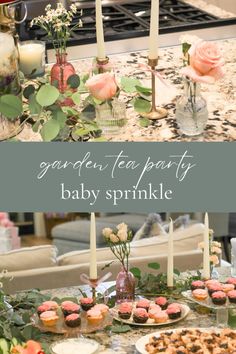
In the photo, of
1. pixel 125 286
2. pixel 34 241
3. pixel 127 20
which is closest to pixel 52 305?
pixel 125 286

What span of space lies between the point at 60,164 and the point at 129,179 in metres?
0.17

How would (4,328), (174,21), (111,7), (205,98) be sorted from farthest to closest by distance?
(111,7) < (174,21) < (4,328) < (205,98)

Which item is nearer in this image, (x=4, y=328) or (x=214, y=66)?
(x=214, y=66)

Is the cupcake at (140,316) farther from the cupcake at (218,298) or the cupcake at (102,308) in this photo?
the cupcake at (218,298)

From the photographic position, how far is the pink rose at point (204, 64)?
2.38 metres

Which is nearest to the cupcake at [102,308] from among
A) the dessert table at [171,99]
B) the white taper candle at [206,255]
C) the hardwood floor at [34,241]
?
the white taper candle at [206,255]

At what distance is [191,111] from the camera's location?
2.47 meters

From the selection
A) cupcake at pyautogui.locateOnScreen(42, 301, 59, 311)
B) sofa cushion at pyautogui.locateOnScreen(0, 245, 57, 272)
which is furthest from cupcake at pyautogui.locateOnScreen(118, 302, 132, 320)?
sofa cushion at pyautogui.locateOnScreen(0, 245, 57, 272)

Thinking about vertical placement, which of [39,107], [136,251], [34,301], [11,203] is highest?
[39,107]

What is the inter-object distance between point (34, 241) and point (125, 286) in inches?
228

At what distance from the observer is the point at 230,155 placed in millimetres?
2191

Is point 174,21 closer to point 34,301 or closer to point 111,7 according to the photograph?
point 111,7

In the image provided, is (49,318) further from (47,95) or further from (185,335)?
(47,95)

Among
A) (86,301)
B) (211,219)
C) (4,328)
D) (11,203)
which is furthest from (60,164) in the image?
(211,219)
